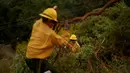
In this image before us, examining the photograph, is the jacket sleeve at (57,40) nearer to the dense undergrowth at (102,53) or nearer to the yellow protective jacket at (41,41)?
the yellow protective jacket at (41,41)

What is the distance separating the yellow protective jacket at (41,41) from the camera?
4.86 meters

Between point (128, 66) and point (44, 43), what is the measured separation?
1.82 m

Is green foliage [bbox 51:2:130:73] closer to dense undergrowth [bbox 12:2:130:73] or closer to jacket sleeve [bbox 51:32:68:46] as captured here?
dense undergrowth [bbox 12:2:130:73]

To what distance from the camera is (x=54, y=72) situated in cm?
512

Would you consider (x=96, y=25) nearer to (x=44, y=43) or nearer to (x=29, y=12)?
(x=44, y=43)

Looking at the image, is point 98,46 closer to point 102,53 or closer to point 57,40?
point 102,53

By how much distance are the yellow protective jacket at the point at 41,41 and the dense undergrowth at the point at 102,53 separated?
1.20 meters

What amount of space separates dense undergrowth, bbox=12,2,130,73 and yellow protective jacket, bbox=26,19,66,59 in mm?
1202

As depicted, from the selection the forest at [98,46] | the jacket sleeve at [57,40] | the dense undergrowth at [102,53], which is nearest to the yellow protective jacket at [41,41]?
the jacket sleeve at [57,40]

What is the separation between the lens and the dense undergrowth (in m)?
6.01

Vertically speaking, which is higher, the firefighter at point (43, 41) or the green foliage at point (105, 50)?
the firefighter at point (43, 41)

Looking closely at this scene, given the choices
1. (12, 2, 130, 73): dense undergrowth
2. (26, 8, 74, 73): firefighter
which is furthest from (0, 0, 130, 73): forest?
(26, 8, 74, 73): firefighter

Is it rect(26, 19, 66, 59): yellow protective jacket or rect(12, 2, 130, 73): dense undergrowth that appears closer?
rect(26, 19, 66, 59): yellow protective jacket

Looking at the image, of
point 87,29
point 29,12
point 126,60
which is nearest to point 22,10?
point 29,12
